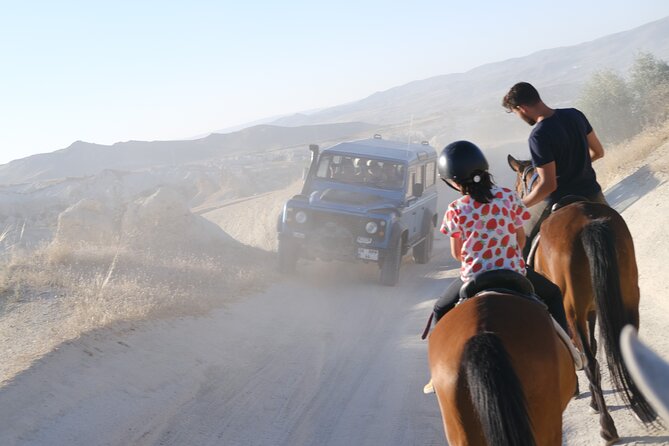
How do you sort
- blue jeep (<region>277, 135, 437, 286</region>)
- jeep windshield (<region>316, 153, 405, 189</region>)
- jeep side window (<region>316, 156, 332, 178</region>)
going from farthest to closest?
1. jeep side window (<region>316, 156, 332, 178</region>)
2. jeep windshield (<region>316, 153, 405, 189</region>)
3. blue jeep (<region>277, 135, 437, 286</region>)

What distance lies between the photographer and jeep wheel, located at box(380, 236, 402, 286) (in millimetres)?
12875

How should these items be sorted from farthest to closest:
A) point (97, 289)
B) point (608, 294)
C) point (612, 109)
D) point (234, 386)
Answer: point (612, 109) < point (97, 289) < point (234, 386) < point (608, 294)

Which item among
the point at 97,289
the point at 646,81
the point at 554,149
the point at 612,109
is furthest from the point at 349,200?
the point at 612,109

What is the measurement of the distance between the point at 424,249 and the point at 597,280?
10930 mm

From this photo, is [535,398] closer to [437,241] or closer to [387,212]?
[387,212]

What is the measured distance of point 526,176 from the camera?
6.83 meters

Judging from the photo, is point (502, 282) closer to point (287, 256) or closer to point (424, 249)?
point (287, 256)

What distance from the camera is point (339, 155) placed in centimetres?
1429

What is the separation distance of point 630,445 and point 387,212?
825cm

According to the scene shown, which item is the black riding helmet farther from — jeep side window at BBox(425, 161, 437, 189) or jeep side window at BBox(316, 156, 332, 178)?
jeep side window at BBox(425, 161, 437, 189)

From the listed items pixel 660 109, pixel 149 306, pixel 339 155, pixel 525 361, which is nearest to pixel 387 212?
pixel 339 155

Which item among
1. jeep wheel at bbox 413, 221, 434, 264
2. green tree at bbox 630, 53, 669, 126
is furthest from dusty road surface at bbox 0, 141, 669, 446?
green tree at bbox 630, 53, 669, 126

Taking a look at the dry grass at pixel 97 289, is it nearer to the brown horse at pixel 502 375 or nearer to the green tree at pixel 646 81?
the brown horse at pixel 502 375

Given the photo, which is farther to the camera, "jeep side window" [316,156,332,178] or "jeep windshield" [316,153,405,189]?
"jeep side window" [316,156,332,178]
